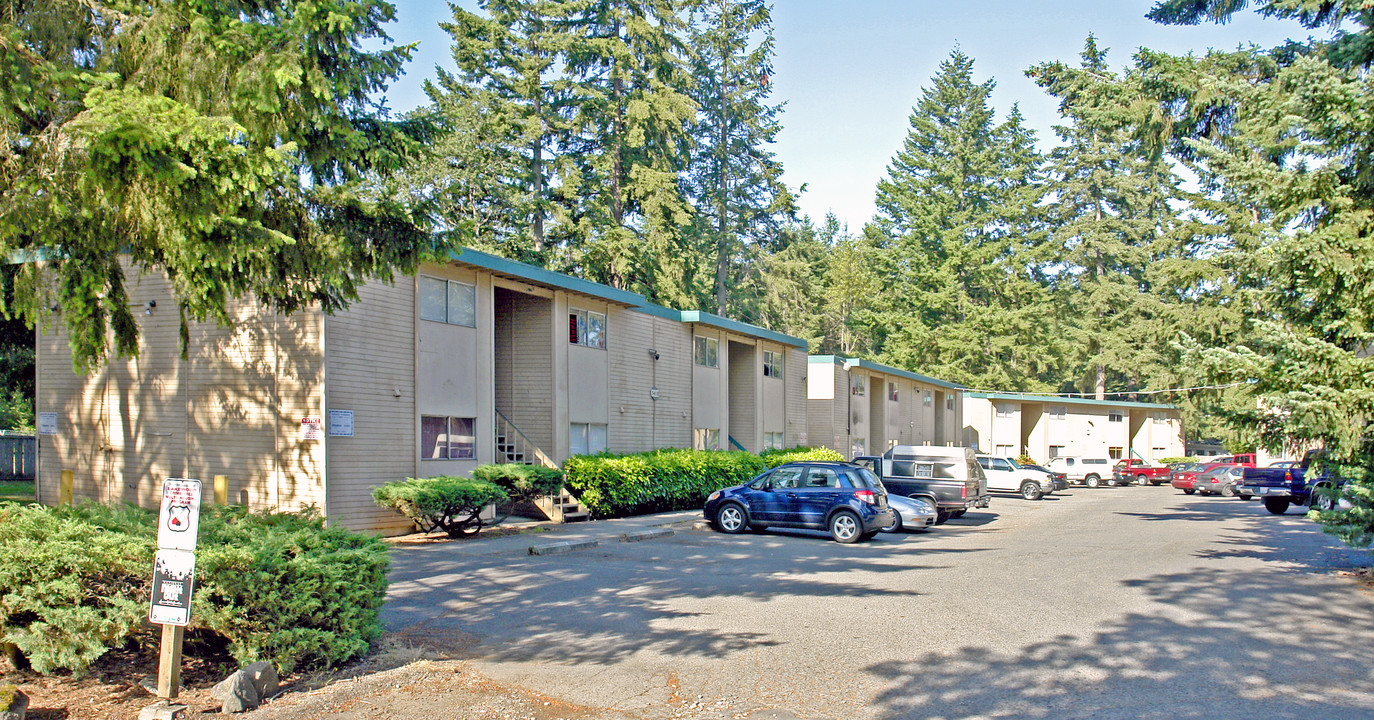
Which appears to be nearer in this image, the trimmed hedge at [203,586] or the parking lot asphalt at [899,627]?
the trimmed hedge at [203,586]

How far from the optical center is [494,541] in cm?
1686

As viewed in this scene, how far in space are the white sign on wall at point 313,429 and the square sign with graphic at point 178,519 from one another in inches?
414

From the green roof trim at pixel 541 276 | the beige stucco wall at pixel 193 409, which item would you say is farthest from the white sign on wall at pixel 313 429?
the green roof trim at pixel 541 276

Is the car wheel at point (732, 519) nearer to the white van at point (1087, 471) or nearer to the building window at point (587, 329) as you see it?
the building window at point (587, 329)

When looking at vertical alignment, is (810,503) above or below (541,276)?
below

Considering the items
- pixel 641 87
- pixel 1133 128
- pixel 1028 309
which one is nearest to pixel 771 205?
pixel 641 87

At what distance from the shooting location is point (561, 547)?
16016mm

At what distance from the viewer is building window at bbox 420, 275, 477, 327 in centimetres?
1884

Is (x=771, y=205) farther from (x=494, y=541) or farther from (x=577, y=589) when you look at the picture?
(x=577, y=589)

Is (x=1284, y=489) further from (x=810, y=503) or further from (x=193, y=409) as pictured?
(x=193, y=409)

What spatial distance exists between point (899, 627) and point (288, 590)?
5.67 meters

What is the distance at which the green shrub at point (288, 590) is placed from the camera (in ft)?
22.3

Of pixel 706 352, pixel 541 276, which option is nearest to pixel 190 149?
pixel 541 276

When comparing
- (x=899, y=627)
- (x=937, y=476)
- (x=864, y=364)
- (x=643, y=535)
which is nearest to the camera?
(x=899, y=627)
